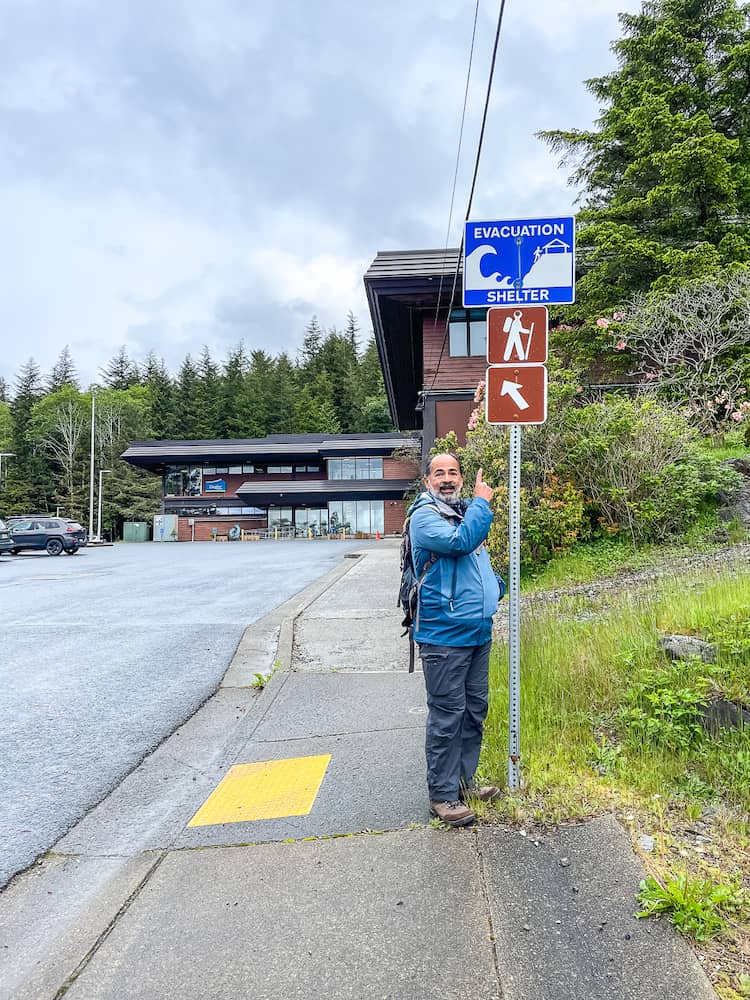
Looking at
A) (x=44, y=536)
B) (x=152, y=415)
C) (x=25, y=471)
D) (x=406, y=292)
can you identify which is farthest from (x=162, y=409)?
(x=406, y=292)

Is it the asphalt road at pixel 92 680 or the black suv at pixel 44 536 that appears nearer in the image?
the asphalt road at pixel 92 680

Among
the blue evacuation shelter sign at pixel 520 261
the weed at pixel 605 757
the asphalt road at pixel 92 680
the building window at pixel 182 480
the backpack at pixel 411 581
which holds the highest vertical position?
the building window at pixel 182 480

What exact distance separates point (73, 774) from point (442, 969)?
118 inches

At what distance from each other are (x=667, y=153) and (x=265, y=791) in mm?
16955

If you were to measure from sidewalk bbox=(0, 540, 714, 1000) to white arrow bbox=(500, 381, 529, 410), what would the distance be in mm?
2023

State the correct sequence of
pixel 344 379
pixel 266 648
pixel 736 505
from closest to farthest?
1. pixel 266 648
2. pixel 736 505
3. pixel 344 379

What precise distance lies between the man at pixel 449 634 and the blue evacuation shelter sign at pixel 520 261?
43.9 inches

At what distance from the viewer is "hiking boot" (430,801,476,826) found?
314cm

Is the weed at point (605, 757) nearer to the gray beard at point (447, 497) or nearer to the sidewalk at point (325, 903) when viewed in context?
the sidewalk at point (325, 903)

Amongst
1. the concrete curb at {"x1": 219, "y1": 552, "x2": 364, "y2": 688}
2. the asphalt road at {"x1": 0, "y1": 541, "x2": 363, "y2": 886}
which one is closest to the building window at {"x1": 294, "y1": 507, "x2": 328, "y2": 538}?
the asphalt road at {"x1": 0, "y1": 541, "x2": 363, "y2": 886}

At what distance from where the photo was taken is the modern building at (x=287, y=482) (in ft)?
160

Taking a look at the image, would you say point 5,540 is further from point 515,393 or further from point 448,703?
point 515,393

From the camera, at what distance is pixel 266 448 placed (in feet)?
167

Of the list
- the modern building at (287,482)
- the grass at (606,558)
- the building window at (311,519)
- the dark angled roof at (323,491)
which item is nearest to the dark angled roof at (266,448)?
the modern building at (287,482)
